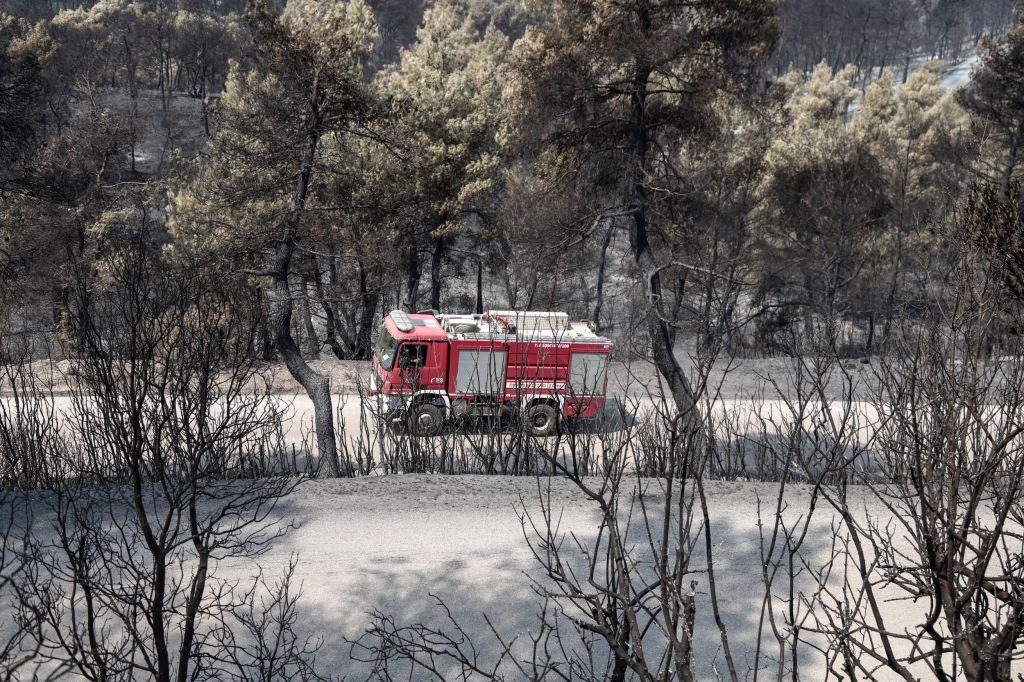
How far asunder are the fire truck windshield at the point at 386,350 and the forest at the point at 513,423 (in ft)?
2.80

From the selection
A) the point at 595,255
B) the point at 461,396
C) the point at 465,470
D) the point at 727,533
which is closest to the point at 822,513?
the point at 727,533

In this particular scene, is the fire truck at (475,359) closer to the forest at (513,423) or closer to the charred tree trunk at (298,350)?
the forest at (513,423)

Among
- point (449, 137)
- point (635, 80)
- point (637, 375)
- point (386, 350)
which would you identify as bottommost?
point (637, 375)

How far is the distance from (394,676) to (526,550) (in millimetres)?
2561

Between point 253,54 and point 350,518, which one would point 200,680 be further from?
point 253,54

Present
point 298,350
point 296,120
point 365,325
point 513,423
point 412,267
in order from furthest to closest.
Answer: point 412,267
point 365,325
point 296,120
point 513,423
point 298,350

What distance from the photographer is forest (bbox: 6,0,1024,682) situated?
5.09 meters

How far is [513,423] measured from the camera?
12766mm

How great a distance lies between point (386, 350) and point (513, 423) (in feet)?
13.8

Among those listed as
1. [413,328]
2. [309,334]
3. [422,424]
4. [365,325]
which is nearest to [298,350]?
[422,424]

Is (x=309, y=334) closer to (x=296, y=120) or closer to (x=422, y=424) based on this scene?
(x=296, y=120)

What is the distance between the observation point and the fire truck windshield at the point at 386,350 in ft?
51.8

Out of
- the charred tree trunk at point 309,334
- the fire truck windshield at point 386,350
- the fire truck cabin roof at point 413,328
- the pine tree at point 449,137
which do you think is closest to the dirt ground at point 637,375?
the fire truck windshield at point 386,350

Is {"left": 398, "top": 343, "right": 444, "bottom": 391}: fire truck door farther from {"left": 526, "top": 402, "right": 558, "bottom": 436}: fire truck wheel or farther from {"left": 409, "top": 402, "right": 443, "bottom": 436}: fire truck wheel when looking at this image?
{"left": 526, "top": 402, "right": 558, "bottom": 436}: fire truck wheel
